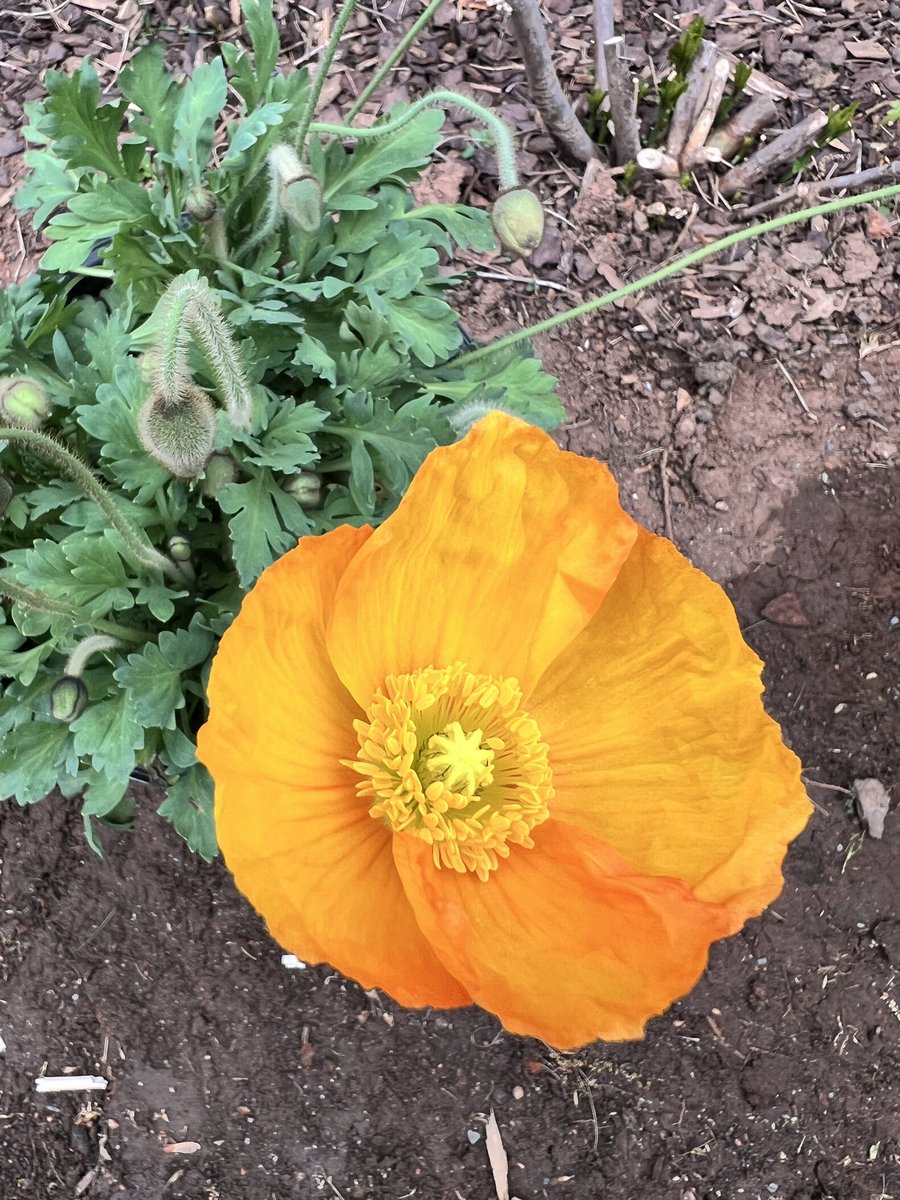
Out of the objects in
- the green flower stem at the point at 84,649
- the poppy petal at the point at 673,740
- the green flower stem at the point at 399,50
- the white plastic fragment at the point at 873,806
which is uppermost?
the green flower stem at the point at 399,50

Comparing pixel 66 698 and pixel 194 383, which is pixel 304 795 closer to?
pixel 66 698

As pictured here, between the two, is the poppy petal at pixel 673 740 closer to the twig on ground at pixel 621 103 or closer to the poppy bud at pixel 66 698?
the poppy bud at pixel 66 698

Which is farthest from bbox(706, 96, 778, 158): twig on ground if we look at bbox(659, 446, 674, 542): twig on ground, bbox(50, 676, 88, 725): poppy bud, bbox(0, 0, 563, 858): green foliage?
bbox(50, 676, 88, 725): poppy bud

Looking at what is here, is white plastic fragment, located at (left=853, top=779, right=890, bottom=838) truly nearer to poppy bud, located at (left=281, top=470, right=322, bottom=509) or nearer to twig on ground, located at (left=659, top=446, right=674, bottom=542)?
twig on ground, located at (left=659, top=446, right=674, bottom=542)

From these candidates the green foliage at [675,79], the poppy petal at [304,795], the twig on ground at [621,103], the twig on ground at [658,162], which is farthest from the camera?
the twig on ground at [658,162]

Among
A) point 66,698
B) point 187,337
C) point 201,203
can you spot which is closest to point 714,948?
point 66,698

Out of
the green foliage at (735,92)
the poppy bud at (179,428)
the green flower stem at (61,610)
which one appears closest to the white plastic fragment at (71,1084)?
the green flower stem at (61,610)
